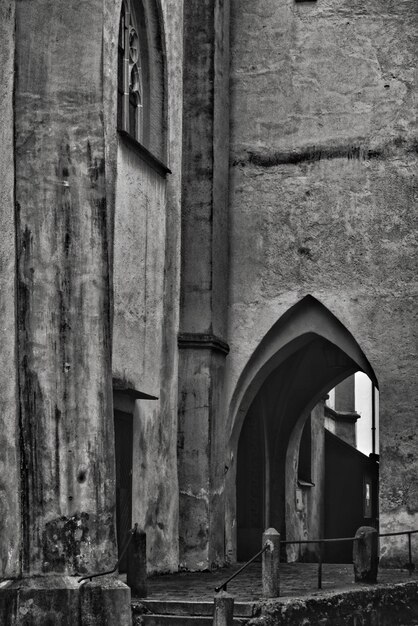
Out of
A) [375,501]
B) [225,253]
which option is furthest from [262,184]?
[375,501]

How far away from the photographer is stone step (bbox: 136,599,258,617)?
49.4ft

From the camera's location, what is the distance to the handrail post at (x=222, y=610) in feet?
46.8

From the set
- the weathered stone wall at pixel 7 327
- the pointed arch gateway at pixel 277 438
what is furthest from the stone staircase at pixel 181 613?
the pointed arch gateway at pixel 277 438

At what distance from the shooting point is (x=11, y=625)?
45.4 feet

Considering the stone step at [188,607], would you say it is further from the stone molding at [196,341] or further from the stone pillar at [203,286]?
the stone molding at [196,341]

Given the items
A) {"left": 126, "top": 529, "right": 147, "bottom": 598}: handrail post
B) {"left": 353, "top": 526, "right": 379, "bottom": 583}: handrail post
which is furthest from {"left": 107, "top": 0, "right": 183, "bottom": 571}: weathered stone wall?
{"left": 126, "top": 529, "right": 147, "bottom": 598}: handrail post

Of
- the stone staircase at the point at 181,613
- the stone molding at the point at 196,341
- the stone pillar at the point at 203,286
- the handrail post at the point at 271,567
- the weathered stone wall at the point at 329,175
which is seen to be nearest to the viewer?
the stone staircase at the point at 181,613

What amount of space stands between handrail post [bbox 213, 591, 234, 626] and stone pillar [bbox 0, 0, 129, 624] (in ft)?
2.75

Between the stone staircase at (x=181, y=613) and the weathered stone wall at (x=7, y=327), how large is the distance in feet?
4.84

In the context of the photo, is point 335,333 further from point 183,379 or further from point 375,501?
point 375,501

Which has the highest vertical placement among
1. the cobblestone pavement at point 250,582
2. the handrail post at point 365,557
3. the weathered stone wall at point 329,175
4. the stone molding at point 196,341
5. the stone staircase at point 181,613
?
the weathered stone wall at point 329,175

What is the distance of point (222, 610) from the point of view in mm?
14289

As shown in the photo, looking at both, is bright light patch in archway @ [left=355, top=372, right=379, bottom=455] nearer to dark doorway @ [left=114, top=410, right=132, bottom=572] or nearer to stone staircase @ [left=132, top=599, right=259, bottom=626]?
dark doorway @ [left=114, top=410, right=132, bottom=572]

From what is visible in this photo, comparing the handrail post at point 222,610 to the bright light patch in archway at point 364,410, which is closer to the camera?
the handrail post at point 222,610
